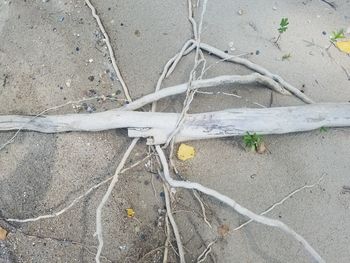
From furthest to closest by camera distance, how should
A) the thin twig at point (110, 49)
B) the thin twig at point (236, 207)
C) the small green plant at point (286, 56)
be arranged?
the small green plant at point (286, 56)
the thin twig at point (110, 49)
the thin twig at point (236, 207)

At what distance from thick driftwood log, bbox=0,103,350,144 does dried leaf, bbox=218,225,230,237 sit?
1.23ft

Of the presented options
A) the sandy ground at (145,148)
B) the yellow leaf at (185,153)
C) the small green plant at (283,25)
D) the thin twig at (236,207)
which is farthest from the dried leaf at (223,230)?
the small green plant at (283,25)

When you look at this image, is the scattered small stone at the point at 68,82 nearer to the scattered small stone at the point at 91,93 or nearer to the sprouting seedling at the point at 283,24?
the scattered small stone at the point at 91,93

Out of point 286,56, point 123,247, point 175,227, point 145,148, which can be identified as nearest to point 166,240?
point 175,227

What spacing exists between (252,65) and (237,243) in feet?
2.61

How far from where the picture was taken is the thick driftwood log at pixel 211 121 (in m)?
2.10

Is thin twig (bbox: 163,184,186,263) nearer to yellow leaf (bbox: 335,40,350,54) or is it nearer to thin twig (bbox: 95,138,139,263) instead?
thin twig (bbox: 95,138,139,263)

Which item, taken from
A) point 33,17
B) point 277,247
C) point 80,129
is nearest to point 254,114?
point 277,247

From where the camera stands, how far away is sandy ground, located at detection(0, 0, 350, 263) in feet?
6.72

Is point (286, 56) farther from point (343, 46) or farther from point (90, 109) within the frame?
point (90, 109)

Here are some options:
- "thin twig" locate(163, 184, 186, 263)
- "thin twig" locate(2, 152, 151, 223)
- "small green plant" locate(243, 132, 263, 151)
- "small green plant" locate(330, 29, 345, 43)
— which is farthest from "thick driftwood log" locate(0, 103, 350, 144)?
"small green plant" locate(330, 29, 345, 43)

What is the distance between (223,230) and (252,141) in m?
0.38

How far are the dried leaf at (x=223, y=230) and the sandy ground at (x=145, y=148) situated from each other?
12 millimetres

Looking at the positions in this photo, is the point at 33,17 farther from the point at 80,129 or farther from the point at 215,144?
the point at 215,144
